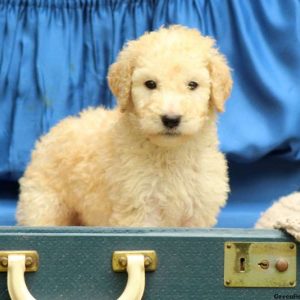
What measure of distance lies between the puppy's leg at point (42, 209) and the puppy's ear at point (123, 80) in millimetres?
409

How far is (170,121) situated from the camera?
154 cm


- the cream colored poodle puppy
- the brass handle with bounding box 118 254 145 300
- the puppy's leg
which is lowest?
the brass handle with bounding box 118 254 145 300

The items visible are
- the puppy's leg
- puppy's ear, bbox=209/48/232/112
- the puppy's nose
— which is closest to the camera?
the puppy's nose

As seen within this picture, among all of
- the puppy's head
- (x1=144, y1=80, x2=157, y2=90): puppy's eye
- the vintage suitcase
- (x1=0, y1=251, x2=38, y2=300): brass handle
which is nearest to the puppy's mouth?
the puppy's head

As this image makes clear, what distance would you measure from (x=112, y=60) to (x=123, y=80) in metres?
0.66

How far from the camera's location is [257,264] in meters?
1.35

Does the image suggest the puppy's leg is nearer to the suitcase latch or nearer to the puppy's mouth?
the puppy's mouth

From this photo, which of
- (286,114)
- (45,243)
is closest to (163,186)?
(45,243)

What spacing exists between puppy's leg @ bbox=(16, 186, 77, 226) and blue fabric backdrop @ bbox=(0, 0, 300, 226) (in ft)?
1.16

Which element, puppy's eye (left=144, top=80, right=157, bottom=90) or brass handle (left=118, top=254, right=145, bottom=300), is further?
puppy's eye (left=144, top=80, right=157, bottom=90)

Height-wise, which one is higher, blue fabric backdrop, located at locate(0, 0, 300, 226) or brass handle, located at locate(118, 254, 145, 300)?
blue fabric backdrop, located at locate(0, 0, 300, 226)

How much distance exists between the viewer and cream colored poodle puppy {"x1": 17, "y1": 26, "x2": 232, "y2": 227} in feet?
5.25

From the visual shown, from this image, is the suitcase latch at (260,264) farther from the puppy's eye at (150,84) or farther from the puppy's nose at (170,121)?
the puppy's eye at (150,84)

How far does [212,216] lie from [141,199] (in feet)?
0.71
